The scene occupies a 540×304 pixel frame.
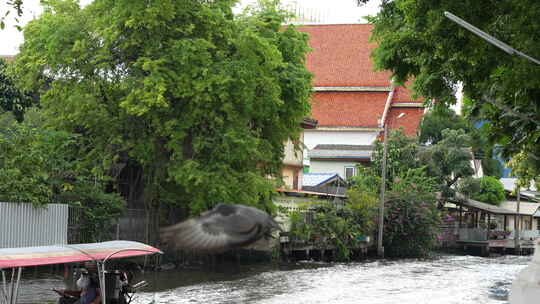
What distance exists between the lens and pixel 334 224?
3953cm

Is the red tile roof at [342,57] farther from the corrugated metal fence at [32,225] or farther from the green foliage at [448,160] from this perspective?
the corrugated metal fence at [32,225]

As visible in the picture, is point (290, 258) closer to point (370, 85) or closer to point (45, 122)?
point (45, 122)

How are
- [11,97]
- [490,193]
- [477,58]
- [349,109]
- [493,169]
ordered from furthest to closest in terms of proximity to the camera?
[493,169] < [490,193] < [349,109] < [11,97] < [477,58]

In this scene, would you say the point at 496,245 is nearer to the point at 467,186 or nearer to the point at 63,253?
the point at 467,186

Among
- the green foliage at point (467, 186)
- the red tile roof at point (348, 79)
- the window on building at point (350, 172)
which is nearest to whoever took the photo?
the green foliage at point (467, 186)

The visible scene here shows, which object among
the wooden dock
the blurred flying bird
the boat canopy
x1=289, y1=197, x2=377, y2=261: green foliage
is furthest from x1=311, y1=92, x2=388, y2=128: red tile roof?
the blurred flying bird

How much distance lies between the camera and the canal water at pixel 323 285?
23.1 metres

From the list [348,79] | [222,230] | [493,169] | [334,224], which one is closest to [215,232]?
[222,230]

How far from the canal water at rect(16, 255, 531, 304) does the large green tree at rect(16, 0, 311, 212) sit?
9.39ft

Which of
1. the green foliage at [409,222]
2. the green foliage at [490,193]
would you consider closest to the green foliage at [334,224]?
the green foliage at [409,222]

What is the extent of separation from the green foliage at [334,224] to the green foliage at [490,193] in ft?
75.6

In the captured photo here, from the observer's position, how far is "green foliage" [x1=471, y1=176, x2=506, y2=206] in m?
63.4

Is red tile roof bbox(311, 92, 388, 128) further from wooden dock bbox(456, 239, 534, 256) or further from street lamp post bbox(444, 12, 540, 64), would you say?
street lamp post bbox(444, 12, 540, 64)

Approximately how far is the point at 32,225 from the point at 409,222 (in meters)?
25.3
